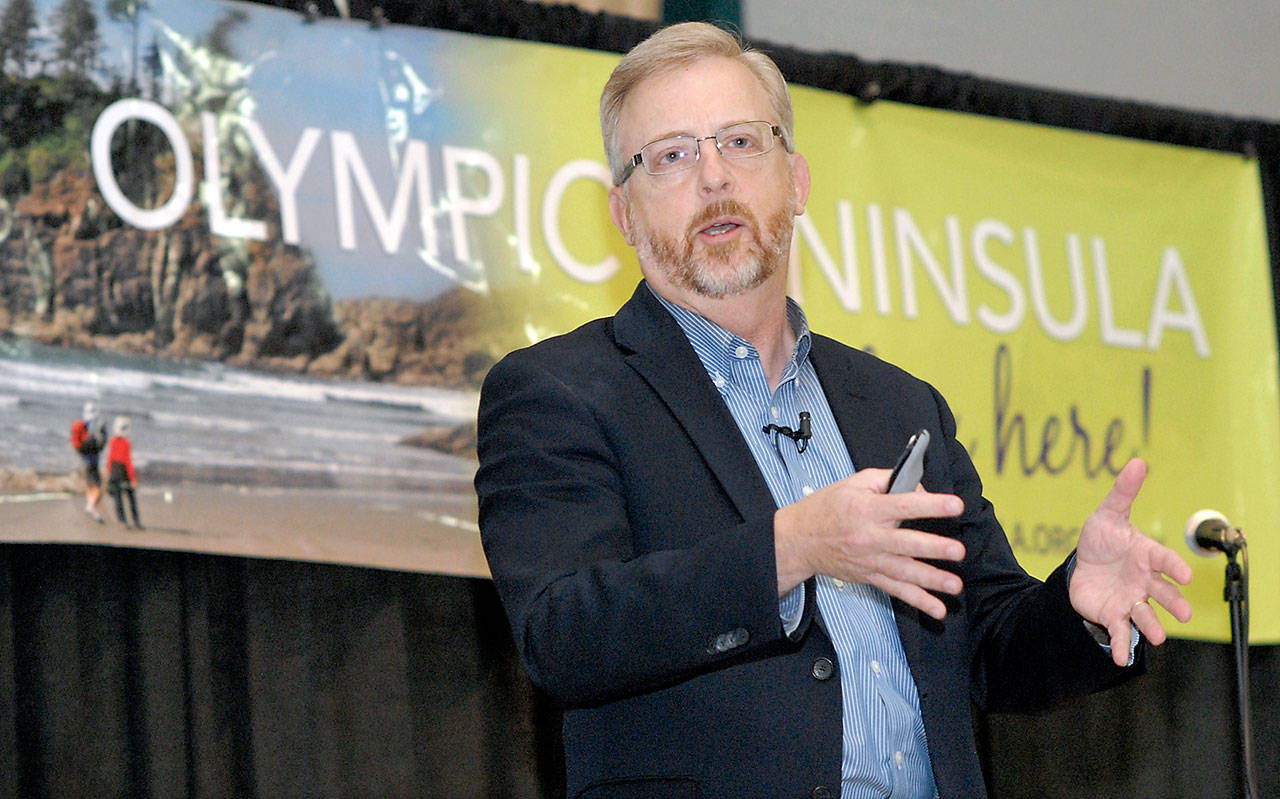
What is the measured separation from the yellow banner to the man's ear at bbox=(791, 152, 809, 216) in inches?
54.6

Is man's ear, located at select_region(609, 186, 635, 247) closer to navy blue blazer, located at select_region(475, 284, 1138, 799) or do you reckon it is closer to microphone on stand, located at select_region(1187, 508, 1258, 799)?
navy blue blazer, located at select_region(475, 284, 1138, 799)

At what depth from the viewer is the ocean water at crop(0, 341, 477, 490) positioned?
2.86m

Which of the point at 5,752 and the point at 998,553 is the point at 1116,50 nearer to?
the point at 998,553

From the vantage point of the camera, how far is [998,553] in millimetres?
1812

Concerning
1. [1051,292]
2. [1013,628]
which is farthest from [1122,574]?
[1051,292]

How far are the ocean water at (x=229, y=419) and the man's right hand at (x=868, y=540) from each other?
6.46ft

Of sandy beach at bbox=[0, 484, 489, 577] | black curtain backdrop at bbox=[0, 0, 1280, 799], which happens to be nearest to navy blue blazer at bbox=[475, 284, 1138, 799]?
sandy beach at bbox=[0, 484, 489, 577]

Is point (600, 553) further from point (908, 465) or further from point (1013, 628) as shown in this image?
point (1013, 628)

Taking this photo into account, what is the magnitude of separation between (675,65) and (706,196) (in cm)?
19

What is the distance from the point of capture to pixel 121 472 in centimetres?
290

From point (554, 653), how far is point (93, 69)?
7.16ft

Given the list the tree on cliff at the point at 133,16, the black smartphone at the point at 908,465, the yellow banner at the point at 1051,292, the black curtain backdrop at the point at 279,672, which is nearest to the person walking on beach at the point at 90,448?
the black curtain backdrop at the point at 279,672

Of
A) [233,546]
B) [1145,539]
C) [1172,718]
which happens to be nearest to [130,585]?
[233,546]

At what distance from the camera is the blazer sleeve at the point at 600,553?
133cm
